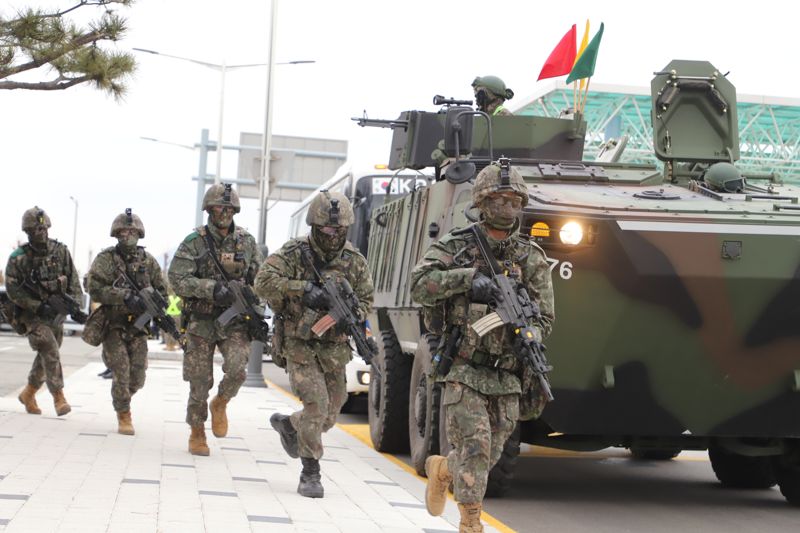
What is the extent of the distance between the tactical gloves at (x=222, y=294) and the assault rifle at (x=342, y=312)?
4.65 feet

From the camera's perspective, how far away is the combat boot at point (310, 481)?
8281 mm


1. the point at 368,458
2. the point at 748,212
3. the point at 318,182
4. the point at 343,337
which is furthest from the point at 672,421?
the point at 318,182

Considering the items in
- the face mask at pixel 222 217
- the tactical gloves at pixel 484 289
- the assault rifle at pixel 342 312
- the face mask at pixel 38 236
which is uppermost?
the face mask at pixel 222 217

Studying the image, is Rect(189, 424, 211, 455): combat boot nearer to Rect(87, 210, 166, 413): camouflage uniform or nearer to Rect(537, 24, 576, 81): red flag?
Rect(87, 210, 166, 413): camouflage uniform

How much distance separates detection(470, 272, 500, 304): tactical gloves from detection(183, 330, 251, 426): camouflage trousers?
12.6 feet

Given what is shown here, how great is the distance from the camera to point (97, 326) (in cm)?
1128

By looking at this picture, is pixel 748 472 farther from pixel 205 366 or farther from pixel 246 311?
pixel 205 366

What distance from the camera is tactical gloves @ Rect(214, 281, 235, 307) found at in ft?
32.5

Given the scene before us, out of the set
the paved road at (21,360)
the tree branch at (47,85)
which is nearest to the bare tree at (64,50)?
the tree branch at (47,85)

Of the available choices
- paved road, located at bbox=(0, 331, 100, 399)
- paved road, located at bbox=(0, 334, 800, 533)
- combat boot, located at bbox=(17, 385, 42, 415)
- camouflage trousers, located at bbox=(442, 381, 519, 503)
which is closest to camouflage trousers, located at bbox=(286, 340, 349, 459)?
paved road, located at bbox=(0, 334, 800, 533)

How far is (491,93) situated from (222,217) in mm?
2607

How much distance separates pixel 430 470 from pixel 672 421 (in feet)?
7.67

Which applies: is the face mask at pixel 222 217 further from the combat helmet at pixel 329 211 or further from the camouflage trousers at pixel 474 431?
the camouflage trousers at pixel 474 431

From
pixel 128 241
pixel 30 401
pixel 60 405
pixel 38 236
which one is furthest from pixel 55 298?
pixel 128 241
